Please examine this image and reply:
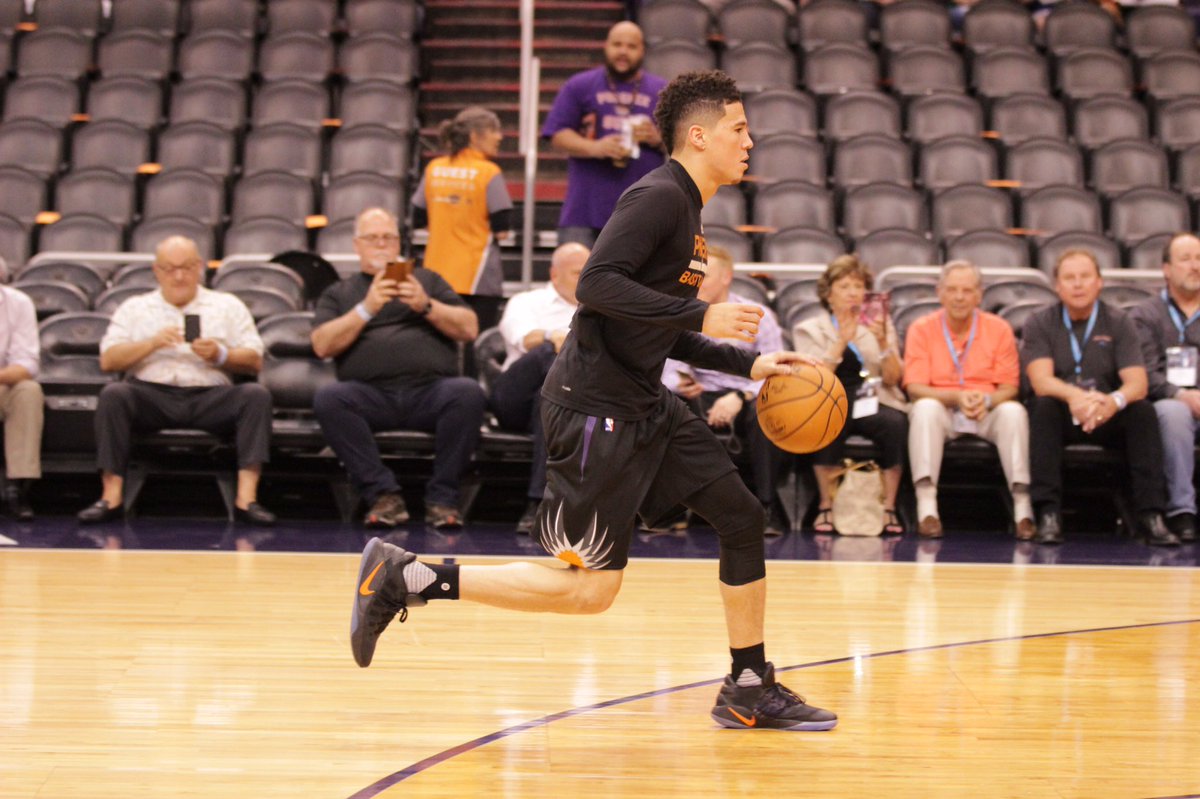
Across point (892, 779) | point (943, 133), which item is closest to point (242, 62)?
point (943, 133)

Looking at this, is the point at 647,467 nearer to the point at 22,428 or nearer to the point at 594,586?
the point at 594,586

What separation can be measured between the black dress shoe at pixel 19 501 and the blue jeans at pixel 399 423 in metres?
1.32

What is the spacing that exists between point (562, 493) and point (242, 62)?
7.90 metres

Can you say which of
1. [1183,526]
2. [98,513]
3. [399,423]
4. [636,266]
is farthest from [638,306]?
[1183,526]

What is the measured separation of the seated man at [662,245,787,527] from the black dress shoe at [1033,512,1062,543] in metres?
1.11

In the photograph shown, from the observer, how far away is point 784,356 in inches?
126

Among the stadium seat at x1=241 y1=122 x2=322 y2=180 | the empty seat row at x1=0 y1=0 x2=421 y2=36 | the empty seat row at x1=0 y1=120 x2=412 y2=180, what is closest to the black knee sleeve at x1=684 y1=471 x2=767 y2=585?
the empty seat row at x1=0 y1=120 x2=412 y2=180

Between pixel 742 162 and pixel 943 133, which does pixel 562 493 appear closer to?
pixel 742 162

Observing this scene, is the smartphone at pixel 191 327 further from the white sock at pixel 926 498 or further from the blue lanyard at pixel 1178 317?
the blue lanyard at pixel 1178 317

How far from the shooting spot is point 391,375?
6582 millimetres

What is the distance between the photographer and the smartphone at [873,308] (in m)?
6.41

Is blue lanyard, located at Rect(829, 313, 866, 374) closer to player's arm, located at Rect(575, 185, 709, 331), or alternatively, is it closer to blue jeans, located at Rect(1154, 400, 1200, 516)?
blue jeans, located at Rect(1154, 400, 1200, 516)

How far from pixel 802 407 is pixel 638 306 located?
19.9 inches

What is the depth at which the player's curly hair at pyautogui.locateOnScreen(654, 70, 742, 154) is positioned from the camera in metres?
3.30
